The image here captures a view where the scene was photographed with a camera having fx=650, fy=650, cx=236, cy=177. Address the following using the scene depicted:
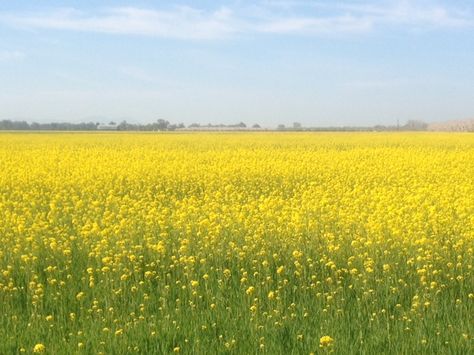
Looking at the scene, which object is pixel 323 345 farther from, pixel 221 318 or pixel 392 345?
pixel 221 318

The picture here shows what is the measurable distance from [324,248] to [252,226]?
145 centimetres

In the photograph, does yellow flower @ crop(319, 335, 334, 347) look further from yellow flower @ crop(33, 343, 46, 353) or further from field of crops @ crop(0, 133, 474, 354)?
yellow flower @ crop(33, 343, 46, 353)

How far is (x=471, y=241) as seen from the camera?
9.05 meters

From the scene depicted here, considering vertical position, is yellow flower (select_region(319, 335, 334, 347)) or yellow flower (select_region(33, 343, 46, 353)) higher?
yellow flower (select_region(319, 335, 334, 347))

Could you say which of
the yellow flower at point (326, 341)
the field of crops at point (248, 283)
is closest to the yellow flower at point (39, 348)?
the field of crops at point (248, 283)

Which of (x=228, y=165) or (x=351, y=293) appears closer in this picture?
(x=351, y=293)

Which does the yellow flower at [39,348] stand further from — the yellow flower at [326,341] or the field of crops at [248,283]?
the yellow flower at [326,341]

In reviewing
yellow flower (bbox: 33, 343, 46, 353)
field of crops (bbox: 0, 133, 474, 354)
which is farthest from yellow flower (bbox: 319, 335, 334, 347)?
yellow flower (bbox: 33, 343, 46, 353)

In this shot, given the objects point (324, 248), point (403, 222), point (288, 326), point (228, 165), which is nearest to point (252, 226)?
point (324, 248)

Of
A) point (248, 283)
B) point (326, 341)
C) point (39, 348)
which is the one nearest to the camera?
point (326, 341)

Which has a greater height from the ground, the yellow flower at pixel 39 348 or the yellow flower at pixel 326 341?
the yellow flower at pixel 326 341

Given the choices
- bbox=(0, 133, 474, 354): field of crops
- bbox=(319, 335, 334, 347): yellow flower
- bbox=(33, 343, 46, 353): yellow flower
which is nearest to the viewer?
bbox=(319, 335, 334, 347): yellow flower

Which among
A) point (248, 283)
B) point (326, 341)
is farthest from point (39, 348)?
point (248, 283)

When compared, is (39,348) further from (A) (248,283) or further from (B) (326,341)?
(A) (248,283)
